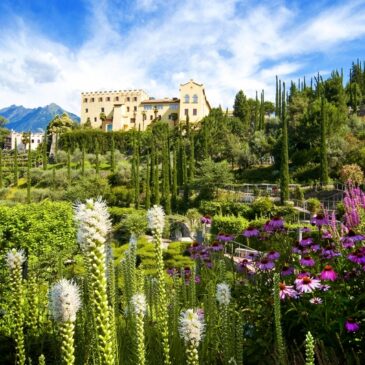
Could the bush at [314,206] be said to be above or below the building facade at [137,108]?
below

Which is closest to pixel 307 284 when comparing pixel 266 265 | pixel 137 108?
pixel 266 265

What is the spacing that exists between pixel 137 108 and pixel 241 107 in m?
22.8

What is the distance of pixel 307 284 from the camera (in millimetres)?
3807

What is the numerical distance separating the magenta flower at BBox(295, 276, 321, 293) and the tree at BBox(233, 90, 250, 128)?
51.9m

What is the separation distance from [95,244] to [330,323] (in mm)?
2593

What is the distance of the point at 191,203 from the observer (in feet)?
117

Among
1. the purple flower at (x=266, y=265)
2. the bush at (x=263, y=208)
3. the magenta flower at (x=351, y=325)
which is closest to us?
the magenta flower at (x=351, y=325)

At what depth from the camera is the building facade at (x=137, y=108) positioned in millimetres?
65812

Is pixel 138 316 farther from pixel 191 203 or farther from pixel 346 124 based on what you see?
pixel 346 124

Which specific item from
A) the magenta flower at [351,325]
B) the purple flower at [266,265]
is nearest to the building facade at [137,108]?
the purple flower at [266,265]

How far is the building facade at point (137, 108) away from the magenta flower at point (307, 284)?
198 feet

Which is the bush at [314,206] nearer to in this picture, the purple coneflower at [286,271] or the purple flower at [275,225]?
the purple flower at [275,225]

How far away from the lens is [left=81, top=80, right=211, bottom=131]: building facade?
216 feet

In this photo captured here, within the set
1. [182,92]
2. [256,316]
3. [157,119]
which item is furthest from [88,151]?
[256,316]
